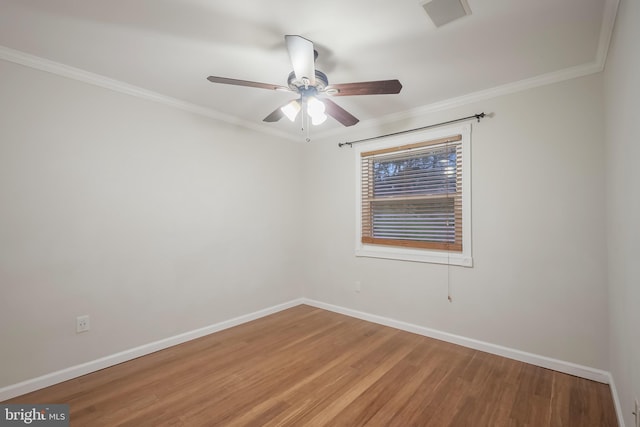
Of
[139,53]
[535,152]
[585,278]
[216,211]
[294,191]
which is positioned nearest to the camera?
[139,53]

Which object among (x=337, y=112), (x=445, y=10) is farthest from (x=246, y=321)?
(x=445, y=10)

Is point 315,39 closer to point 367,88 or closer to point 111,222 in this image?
point 367,88

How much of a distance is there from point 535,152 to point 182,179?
3.38 meters

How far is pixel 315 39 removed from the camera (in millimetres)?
1998

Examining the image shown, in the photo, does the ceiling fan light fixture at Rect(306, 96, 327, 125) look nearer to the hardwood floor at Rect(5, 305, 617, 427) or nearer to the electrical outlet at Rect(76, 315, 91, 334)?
the hardwood floor at Rect(5, 305, 617, 427)

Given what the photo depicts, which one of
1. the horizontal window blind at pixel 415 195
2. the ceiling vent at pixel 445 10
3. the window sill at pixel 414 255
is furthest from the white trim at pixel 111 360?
the ceiling vent at pixel 445 10

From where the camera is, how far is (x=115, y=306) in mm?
2592

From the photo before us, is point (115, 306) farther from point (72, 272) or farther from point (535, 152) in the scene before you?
point (535, 152)

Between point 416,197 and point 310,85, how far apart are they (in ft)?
5.92

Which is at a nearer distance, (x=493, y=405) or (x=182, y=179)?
(x=493, y=405)

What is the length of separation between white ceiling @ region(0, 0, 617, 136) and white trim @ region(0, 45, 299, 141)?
0.18 ft

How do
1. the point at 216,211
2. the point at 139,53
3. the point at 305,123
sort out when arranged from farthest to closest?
the point at 305,123 → the point at 216,211 → the point at 139,53

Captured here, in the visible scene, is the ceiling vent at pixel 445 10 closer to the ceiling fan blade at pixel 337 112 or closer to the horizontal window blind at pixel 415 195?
the ceiling fan blade at pixel 337 112

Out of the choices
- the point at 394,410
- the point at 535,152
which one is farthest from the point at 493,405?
the point at 535,152
